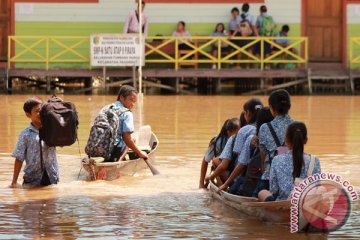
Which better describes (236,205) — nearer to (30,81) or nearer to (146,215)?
(146,215)

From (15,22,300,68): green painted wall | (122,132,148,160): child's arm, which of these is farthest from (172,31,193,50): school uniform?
(122,132,148,160): child's arm

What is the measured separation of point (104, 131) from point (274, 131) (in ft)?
10.2

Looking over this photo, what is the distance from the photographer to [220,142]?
11.0 metres

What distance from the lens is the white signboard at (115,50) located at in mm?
26953

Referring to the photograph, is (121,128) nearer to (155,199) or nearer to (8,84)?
(155,199)

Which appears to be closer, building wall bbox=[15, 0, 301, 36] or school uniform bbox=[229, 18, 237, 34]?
school uniform bbox=[229, 18, 237, 34]

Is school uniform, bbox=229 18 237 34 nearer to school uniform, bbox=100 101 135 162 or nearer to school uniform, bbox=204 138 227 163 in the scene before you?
school uniform, bbox=100 101 135 162

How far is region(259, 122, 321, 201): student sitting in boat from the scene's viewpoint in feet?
28.5

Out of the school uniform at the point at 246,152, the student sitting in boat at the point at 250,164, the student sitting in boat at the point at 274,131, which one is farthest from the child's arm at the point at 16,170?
the student sitting in boat at the point at 274,131

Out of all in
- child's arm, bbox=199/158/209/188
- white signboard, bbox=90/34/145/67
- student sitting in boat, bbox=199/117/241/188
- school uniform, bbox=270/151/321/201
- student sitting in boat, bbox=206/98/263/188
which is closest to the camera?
school uniform, bbox=270/151/321/201

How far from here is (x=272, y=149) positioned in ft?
31.0

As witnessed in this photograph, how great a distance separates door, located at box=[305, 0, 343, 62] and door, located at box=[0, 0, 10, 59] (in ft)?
26.1

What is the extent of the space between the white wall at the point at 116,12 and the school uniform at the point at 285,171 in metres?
19.9

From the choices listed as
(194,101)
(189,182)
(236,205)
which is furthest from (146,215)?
(194,101)
